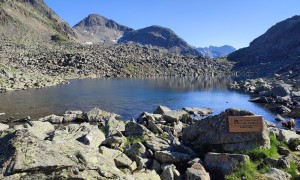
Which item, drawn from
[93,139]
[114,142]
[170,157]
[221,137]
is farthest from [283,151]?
[93,139]

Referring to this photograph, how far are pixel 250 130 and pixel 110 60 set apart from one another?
18415cm

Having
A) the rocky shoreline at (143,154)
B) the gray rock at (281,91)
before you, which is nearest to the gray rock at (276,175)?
the rocky shoreline at (143,154)

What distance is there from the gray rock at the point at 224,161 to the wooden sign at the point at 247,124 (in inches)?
93.4

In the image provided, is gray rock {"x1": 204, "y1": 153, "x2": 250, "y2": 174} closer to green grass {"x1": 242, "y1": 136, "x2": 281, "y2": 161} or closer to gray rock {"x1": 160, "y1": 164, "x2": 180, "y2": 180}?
green grass {"x1": 242, "y1": 136, "x2": 281, "y2": 161}

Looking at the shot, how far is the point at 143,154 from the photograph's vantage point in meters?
18.9

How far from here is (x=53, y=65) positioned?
161875 millimetres

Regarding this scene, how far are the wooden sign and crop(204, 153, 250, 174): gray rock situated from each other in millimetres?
2372

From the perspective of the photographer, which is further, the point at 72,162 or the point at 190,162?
the point at 190,162

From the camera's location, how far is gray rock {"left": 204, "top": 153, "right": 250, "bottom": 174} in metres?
16.9

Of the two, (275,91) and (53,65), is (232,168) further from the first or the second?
(53,65)

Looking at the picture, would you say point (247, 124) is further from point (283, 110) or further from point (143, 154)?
point (283, 110)

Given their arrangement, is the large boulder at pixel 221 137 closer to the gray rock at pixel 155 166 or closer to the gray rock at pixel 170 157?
the gray rock at pixel 170 157

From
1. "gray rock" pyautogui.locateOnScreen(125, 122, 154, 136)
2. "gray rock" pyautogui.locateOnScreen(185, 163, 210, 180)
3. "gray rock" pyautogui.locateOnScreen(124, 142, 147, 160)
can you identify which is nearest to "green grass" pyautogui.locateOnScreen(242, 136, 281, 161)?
"gray rock" pyautogui.locateOnScreen(185, 163, 210, 180)

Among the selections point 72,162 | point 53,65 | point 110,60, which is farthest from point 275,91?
point 110,60
